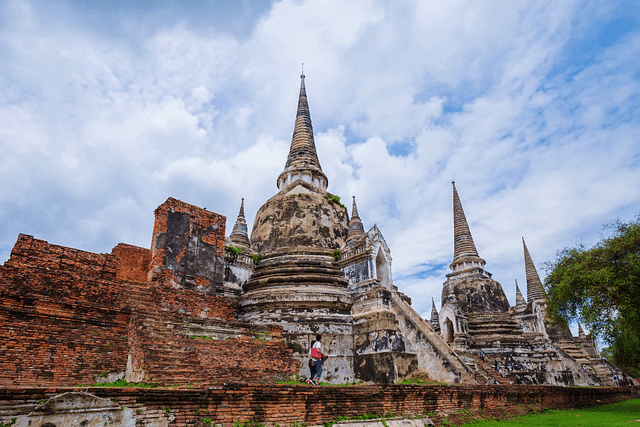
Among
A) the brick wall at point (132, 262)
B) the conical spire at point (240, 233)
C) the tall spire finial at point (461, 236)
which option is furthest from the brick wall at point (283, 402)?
the tall spire finial at point (461, 236)

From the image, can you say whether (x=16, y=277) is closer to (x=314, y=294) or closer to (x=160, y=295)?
(x=160, y=295)

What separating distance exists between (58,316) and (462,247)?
2396cm

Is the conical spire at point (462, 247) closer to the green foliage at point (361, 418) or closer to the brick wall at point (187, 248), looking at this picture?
the brick wall at point (187, 248)

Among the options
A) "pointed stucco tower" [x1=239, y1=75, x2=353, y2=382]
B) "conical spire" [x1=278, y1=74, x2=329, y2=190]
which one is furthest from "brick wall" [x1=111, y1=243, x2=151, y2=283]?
"conical spire" [x1=278, y1=74, x2=329, y2=190]

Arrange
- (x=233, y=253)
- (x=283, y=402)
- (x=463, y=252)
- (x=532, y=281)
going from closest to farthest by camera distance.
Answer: (x=283, y=402)
(x=233, y=253)
(x=463, y=252)
(x=532, y=281)

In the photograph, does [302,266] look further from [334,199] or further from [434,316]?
[434,316]

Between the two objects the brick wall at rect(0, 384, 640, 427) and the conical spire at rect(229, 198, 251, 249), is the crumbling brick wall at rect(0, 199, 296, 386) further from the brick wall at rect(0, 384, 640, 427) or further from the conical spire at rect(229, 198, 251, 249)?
the conical spire at rect(229, 198, 251, 249)

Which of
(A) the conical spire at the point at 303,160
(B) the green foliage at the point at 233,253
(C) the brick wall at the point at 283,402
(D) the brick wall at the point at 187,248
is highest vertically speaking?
(A) the conical spire at the point at 303,160

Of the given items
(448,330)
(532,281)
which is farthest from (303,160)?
(532,281)

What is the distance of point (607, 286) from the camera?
1383 cm

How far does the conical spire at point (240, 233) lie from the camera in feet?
62.1

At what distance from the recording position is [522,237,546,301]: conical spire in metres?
29.0

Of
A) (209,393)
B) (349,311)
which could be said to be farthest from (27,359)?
(349,311)

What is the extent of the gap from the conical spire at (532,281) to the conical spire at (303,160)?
1780 centimetres
